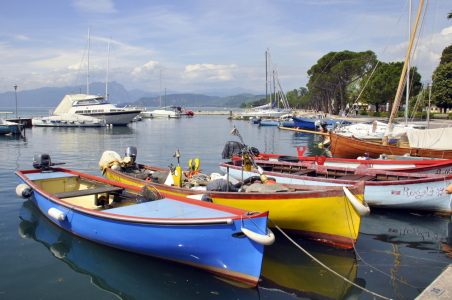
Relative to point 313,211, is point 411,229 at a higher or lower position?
→ lower

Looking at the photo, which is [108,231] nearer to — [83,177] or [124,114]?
[83,177]

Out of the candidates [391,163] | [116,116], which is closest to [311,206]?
[391,163]

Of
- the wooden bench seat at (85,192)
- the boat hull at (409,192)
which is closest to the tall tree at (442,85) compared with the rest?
the boat hull at (409,192)

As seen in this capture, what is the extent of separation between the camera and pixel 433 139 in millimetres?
17219

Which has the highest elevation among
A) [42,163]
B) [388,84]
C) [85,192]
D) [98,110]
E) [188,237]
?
[388,84]

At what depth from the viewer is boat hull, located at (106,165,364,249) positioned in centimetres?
746

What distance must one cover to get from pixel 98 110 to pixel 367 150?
4603 cm

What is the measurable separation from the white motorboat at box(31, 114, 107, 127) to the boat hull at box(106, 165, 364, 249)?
1859 inches

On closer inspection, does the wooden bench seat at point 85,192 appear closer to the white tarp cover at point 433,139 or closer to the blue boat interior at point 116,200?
the blue boat interior at point 116,200

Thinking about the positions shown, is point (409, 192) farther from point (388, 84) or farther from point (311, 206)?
point (388, 84)

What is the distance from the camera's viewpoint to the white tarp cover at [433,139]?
55.5 ft

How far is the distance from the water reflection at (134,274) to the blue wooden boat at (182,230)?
23 cm

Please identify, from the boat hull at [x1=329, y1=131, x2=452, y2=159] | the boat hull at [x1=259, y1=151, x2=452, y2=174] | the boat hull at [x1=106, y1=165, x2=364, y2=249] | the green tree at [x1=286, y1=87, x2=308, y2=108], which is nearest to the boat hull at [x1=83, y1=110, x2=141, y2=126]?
the boat hull at [x1=329, y1=131, x2=452, y2=159]

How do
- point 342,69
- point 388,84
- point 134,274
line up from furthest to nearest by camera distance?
point 342,69
point 388,84
point 134,274
